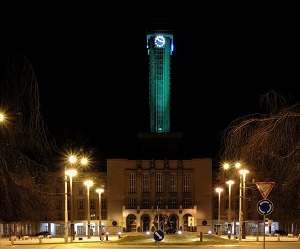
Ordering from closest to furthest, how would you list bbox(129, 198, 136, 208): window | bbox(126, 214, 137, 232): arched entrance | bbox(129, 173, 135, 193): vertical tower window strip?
bbox(126, 214, 137, 232): arched entrance
bbox(129, 198, 136, 208): window
bbox(129, 173, 135, 193): vertical tower window strip

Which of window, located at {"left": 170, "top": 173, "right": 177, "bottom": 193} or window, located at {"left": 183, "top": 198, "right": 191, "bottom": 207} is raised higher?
window, located at {"left": 170, "top": 173, "right": 177, "bottom": 193}

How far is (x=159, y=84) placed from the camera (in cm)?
11812

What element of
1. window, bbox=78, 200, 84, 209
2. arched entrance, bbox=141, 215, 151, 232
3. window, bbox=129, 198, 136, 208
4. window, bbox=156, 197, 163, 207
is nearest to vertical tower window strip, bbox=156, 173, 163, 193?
window, bbox=156, 197, 163, 207

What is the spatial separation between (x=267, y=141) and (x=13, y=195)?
7.92 metres

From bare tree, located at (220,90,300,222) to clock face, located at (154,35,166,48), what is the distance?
10321 centimetres

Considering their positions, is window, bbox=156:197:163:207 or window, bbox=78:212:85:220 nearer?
window, bbox=78:212:85:220

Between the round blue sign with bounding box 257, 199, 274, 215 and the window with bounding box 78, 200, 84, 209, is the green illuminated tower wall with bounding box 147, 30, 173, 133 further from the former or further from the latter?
the round blue sign with bounding box 257, 199, 274, 215

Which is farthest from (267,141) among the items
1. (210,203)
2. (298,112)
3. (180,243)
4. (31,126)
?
(210,203)

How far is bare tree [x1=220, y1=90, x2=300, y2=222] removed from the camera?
693 inches

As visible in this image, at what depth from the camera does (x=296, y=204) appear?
57.8 ft

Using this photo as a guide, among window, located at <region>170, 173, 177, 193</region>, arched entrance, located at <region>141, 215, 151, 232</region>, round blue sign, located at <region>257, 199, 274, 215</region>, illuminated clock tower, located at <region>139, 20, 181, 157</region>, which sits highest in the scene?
illuminated clock tower, located at <region>139, 20, 181, 157</region>

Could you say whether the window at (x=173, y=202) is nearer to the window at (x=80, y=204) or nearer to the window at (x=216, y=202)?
the window at (x=216, y=202)

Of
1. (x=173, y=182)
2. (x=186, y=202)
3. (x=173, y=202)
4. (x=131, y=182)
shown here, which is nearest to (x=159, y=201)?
(x=173, y=202)

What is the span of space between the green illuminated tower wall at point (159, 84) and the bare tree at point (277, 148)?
98.4 m
